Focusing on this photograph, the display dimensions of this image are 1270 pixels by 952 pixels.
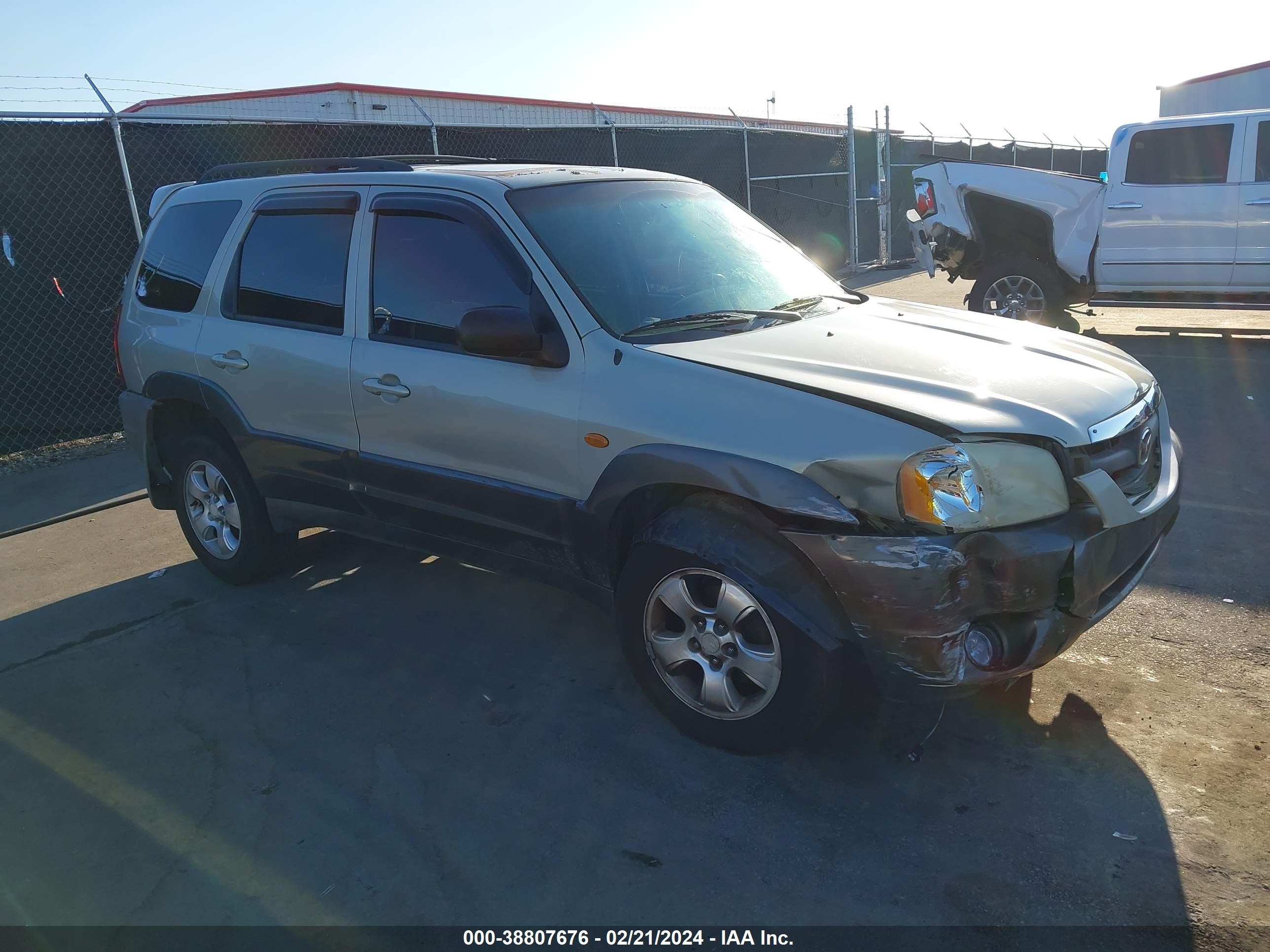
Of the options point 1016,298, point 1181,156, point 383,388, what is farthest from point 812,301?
point 1181,156

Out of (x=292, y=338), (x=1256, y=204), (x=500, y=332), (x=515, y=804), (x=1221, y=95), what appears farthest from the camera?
(x=1221, y=95)

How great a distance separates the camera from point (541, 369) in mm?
3543

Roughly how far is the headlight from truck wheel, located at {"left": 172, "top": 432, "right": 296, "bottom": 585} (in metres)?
3.38

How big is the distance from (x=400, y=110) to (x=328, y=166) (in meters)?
14.0

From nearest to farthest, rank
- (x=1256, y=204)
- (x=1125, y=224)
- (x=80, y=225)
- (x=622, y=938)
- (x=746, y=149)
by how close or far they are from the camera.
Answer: (x=622, y=938), (x=80, y=225), (x=1256, y=204), (x=1125, y=224), (x=746, y=149)

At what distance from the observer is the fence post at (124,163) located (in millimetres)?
8195

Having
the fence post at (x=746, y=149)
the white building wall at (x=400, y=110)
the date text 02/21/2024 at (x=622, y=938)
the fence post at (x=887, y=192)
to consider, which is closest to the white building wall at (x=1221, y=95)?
the fence post at (x=887, y=192)

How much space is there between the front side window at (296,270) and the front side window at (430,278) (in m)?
0.24

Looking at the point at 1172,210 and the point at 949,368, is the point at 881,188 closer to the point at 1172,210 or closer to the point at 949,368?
the point at 1172,210

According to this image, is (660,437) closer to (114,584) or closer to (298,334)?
(298,334)

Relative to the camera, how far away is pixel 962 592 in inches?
110

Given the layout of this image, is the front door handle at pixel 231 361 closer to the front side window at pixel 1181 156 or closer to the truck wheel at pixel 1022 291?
the truck wheel at pixel 1022 291

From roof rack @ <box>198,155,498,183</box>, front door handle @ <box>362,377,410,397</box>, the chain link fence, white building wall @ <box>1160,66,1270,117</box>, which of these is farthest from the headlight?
white building wall @ <box>1160,66,1270,117</box>

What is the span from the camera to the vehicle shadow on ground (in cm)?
269
